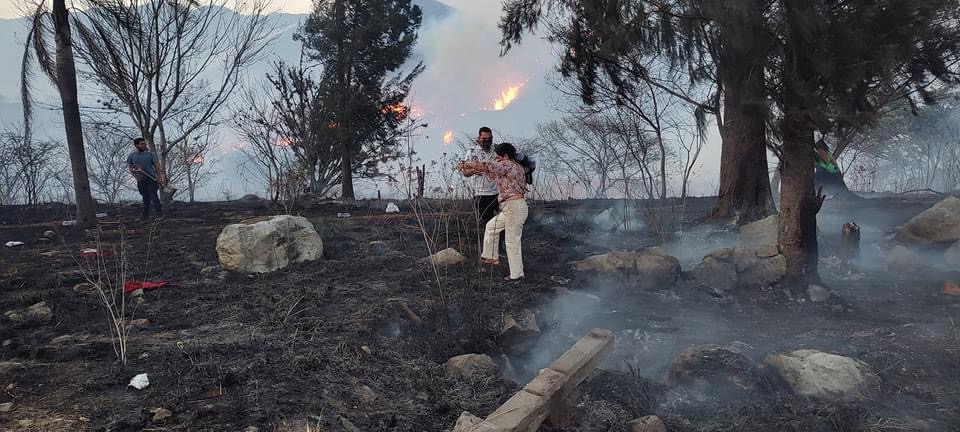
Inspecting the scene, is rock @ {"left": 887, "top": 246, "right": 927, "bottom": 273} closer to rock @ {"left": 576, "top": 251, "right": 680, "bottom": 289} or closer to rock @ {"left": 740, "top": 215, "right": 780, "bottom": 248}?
rock @ {"left": 740, "top": 215, "right": 780, "bottom": 248}

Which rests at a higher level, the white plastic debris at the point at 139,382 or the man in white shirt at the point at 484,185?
the man in white shirt at the point at 484,185

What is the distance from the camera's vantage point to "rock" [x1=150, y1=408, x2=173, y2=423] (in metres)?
2.47

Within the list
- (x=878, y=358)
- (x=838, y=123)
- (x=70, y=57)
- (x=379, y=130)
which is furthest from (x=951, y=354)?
(x=379, y=130)

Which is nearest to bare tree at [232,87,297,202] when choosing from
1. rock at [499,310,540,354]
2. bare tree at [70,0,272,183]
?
bare tree at [70,0,272,183]

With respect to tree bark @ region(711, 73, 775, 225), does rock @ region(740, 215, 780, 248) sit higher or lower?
lower

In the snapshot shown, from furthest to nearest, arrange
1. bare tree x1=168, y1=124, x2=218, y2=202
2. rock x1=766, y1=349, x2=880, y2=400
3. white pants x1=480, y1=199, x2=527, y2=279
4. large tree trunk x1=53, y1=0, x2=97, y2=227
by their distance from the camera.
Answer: bare tree x1=168, y1=124, x2=218, y2=202 < large tree trunk x1=53, y1=0, x2=97, y2=227 < white pants x1=480, y1=199, x2=527, y2=279 < rock x1=766, y1=349, x2=880, y2=400

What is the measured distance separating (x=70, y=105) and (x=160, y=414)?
8514 millimetres

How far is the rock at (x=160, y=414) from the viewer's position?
8.10 ft

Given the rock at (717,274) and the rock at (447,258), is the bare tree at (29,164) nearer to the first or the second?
the rock at (447,258)

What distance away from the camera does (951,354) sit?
3.34m

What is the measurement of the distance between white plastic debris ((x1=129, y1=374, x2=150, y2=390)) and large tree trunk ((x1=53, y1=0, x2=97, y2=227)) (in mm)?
7632

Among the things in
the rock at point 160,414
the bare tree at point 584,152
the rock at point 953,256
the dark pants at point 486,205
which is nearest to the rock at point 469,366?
the rock at point 160,414

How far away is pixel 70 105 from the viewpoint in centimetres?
861

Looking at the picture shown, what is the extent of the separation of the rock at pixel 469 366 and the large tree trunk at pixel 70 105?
333 inches
